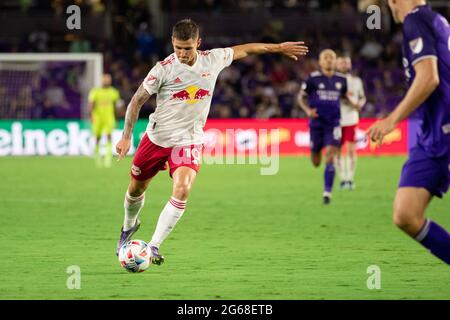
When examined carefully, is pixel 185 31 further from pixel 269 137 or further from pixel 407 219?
pixel 269 137

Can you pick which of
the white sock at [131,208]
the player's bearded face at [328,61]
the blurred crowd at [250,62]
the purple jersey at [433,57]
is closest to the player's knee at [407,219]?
the purple jersey at [433,57]

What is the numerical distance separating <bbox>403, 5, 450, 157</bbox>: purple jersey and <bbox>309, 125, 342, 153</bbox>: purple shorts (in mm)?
9038

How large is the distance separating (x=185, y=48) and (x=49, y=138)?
60.6 feet

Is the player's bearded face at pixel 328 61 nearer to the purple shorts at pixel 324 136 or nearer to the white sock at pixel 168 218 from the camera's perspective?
the purple shorts at pixel 324 136

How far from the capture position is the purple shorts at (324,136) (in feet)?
53.2

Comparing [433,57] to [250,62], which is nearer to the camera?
[433,57]

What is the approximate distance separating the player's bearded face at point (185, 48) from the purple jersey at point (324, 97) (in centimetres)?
724

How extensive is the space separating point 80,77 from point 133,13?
105 inches

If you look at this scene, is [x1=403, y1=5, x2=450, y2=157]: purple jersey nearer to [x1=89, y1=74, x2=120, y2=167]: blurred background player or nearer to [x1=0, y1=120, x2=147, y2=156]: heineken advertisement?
[x1=89, y1=74, x2=120, y2=167]: blurred background player

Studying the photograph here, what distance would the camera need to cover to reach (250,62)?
1218 inches

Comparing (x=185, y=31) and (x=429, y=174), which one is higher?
(x=185, y=31)

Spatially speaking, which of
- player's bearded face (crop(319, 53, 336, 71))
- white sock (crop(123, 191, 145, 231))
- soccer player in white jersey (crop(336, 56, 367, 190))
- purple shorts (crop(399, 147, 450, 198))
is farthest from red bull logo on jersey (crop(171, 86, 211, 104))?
soccer player in white jersey (crop(336, 56, 367, 190))

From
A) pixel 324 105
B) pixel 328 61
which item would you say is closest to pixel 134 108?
pixel 324 105

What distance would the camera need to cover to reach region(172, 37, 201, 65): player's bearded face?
9.16 metres
